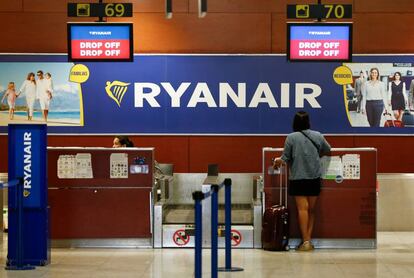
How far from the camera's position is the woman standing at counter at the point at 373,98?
1295 centimetres

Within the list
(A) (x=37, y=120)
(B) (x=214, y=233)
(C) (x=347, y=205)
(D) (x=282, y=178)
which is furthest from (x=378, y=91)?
(B) (x=214, y=233)

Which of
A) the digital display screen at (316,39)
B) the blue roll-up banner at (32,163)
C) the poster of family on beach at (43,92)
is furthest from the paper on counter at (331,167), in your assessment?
the poster of family on beach at (43,92)

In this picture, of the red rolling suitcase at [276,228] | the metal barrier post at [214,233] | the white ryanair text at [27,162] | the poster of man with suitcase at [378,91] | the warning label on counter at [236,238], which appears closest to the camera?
the metal barrier post at [214,233]

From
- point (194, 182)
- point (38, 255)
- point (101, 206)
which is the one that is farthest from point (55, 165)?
point (194, 182)

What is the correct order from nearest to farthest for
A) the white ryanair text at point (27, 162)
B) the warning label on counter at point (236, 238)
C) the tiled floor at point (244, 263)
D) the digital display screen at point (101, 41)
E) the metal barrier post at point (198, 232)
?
the metal barrier post at point (198, 232) < the tiled floor at point (244, 263) < the white ryanair text at point (27, 162) < the warning label on counter at point (236, 238) < the digital display screen at point (101, 41)

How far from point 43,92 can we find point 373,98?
516cm

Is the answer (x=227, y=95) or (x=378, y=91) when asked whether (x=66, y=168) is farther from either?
(x=378, y=91)

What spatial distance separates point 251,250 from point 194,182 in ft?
7.79

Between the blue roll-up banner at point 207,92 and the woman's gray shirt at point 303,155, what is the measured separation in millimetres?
2442

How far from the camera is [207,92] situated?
42.6 ft

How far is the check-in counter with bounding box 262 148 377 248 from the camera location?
35.3 ft

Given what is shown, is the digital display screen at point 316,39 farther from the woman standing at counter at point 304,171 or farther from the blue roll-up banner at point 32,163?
the blue roll-up banner at point 32,163

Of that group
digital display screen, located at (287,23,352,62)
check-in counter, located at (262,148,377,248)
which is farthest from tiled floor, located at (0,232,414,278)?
digital display screen, located at (287,23,352,62)

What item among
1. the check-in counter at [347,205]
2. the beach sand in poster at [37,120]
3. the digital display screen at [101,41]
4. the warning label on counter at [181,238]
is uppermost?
the digital display screen at [101,41]
